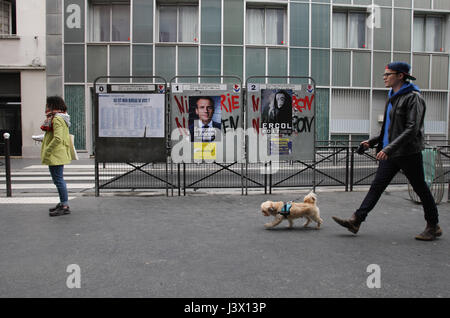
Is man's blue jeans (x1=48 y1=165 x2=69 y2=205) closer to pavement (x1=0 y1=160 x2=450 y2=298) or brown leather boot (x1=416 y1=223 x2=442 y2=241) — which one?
pavement (x1=0 y1=160 x2=450 y2=298)

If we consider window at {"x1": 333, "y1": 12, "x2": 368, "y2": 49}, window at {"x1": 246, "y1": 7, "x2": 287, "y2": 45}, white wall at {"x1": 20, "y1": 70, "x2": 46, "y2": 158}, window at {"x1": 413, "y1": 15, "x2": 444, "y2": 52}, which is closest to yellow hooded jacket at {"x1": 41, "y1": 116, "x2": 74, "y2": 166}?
white wall at {"x1": 20, "y1": 70, "x2": 46, "y2": 158}

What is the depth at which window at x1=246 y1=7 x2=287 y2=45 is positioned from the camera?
1917 centimetres

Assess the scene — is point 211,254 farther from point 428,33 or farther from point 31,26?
point 428,33

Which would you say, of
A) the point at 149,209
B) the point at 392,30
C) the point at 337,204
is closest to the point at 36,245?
the point at 149,209

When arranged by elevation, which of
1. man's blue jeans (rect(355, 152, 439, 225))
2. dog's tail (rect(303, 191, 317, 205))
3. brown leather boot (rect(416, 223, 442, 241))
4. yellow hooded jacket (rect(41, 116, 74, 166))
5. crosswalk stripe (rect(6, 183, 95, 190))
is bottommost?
crosswalk stripe (rect(6, 183, 95, 190))

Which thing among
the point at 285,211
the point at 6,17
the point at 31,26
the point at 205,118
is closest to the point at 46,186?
the point at 205,118

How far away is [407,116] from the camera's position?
459cm

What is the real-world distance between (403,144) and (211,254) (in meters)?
2.52

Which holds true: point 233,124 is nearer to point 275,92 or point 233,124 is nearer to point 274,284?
point 275,92

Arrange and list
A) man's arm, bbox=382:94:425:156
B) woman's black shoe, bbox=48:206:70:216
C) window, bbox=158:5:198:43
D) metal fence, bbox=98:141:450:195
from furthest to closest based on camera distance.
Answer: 1. window, bbox=158:5:198:43
2. metal fence, bbox=98:141:450:195
3. woman's black shoe, bbox=48:206:70:216
4. man's arm, bbox=382:94:425:156

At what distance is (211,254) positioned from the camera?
13.8 feet

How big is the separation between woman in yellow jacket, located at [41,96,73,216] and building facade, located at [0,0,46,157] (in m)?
13.5

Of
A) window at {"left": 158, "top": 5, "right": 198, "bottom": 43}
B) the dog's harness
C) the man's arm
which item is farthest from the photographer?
window at {"left": 158, "top": 5, "right": 198, "bottom": 43}
